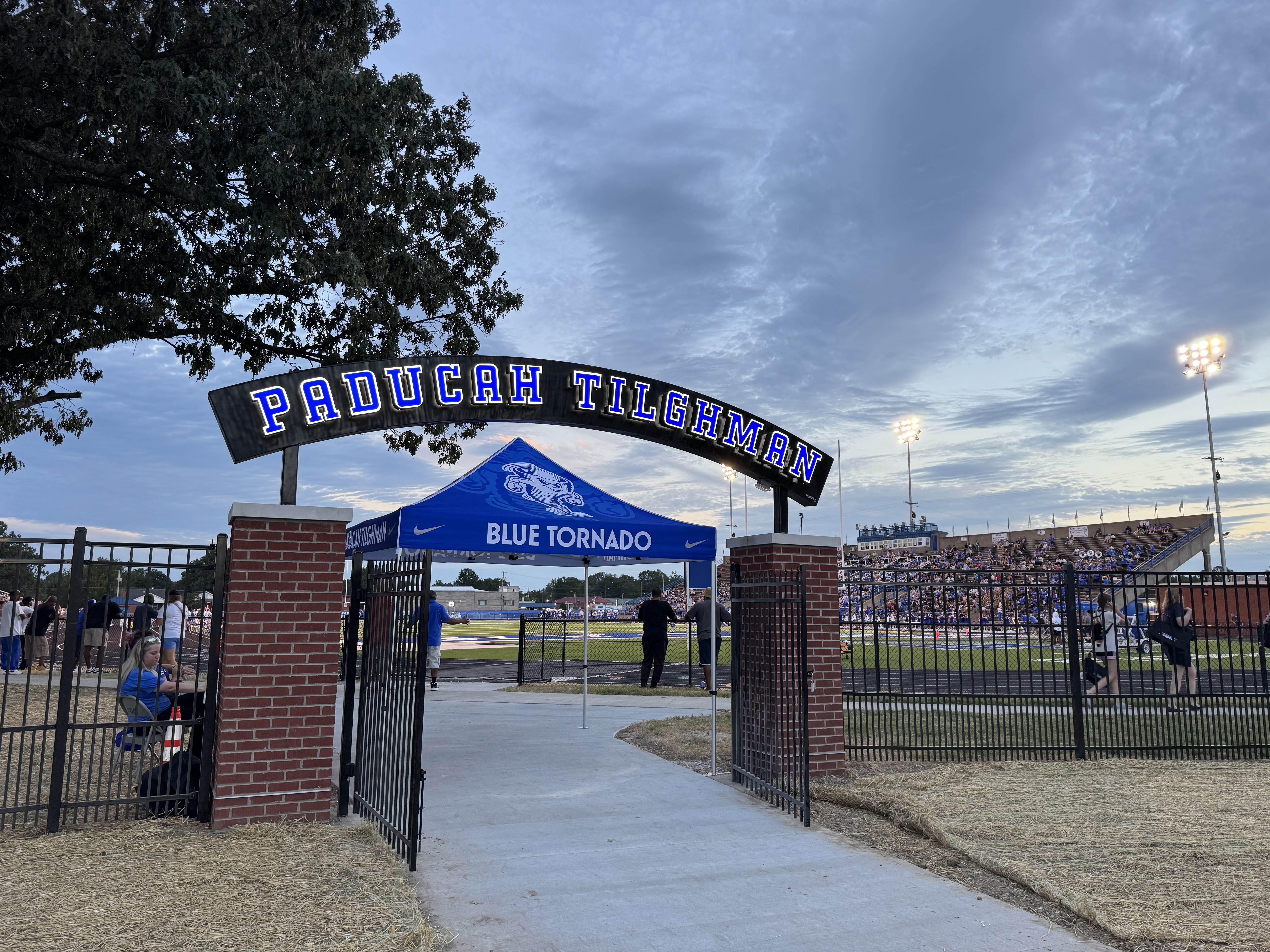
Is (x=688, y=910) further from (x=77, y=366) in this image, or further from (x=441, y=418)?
(x=77, y=366)

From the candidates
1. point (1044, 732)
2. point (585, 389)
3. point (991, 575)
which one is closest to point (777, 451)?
point (585, 389)

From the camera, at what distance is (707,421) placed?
8680 mm

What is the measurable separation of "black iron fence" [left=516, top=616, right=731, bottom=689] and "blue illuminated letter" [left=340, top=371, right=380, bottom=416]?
17.7 feet

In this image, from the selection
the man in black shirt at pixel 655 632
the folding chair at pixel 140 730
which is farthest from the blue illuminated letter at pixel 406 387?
the man in black shirt at pixel 655 632

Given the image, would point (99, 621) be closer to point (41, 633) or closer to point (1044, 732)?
point (41, 633)

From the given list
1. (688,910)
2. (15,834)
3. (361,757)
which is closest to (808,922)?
(688,910)

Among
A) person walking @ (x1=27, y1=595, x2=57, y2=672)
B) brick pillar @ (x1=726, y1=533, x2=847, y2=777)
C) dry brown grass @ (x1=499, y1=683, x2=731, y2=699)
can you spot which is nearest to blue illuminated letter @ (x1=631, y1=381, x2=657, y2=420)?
brick pillar @ (x1=726, y1=533, x2=847, y2=777)

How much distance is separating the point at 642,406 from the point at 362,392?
107 inches

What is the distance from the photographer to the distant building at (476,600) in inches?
3442

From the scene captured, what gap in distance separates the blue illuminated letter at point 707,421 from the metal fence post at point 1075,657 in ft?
14.6

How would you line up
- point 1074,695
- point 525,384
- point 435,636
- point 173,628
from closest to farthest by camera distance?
point 525,384, point 1074,695, point 173,628, point 435,636

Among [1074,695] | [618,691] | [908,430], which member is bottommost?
[618,691]

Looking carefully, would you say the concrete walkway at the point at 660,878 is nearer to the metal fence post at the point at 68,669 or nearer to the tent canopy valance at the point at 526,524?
the tent canopy valance at the point at 526,524

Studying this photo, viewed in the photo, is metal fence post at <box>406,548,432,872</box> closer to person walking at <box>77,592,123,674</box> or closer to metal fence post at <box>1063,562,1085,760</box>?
person walking at <box>77,592,123,674</box>
